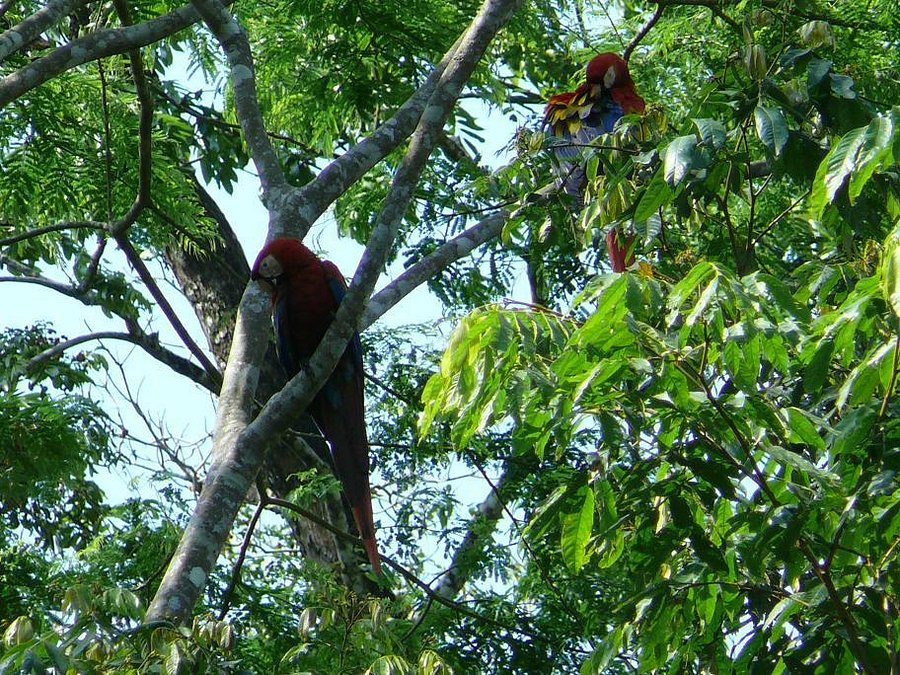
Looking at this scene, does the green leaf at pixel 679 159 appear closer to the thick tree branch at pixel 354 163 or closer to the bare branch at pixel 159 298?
the thick tree branch at pixel 354 163

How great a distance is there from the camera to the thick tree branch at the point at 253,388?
2.55m

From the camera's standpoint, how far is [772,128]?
2318 mm

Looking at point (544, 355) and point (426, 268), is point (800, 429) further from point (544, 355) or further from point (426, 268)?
point (426, 268)

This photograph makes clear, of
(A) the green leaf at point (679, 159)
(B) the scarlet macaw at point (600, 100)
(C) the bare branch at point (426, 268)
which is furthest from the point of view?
(B) the scarlet macaw at point (600, 100)

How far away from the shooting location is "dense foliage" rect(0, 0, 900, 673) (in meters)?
2.19

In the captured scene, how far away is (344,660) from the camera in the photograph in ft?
9.56

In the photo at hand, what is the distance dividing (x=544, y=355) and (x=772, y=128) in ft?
2.11

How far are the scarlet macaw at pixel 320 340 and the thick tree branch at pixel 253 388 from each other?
1.46 ft

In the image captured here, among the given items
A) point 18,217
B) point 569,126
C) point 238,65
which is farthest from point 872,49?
point 18,217

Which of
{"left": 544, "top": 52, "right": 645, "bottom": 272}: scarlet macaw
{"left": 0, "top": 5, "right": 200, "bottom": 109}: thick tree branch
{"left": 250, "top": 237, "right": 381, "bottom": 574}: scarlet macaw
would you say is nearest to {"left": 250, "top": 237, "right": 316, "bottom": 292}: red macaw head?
{"left": 250, "top": 237, "right": 381, "bottom": 574}: scarlet macaw

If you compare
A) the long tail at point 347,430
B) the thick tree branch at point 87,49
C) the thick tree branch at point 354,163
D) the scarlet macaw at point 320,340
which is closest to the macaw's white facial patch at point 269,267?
the scarlet macaw at point 320,340

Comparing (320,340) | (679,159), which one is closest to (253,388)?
(320,340)

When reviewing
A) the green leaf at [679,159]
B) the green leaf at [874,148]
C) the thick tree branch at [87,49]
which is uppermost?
the thick tree branch at [87,49]

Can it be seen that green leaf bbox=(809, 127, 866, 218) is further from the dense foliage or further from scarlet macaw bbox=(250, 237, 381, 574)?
scarlet macaw bbox=(250, 237, 381, 574)
